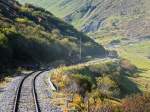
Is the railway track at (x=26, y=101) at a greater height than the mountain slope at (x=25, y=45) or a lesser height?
lesser

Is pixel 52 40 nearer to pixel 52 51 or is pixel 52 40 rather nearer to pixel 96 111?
pixel 52 51

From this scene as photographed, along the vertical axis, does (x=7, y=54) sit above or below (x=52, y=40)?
below

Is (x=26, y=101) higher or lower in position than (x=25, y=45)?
lower

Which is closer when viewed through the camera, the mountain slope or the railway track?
the railway track

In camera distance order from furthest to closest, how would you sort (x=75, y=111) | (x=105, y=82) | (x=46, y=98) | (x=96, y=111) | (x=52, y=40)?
(x=52, y=40)
(x=105, y=82)
(x=46, y=98)
(x=75, y=111)
(x=96, y=111)

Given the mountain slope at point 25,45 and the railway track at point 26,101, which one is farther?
the mountain slope at point 25,45

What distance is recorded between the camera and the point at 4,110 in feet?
110

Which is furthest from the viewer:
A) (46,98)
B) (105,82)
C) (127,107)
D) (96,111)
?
(105,82)

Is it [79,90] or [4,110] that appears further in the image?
[79,90]

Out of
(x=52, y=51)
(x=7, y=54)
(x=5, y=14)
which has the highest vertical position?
(x=5, y=14)

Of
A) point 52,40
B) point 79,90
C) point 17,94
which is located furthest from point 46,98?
point 52,40

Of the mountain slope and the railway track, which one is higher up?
the mountain slope

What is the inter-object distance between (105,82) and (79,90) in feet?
96.1

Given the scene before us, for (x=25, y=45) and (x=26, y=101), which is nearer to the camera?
(x=26, y=101)
